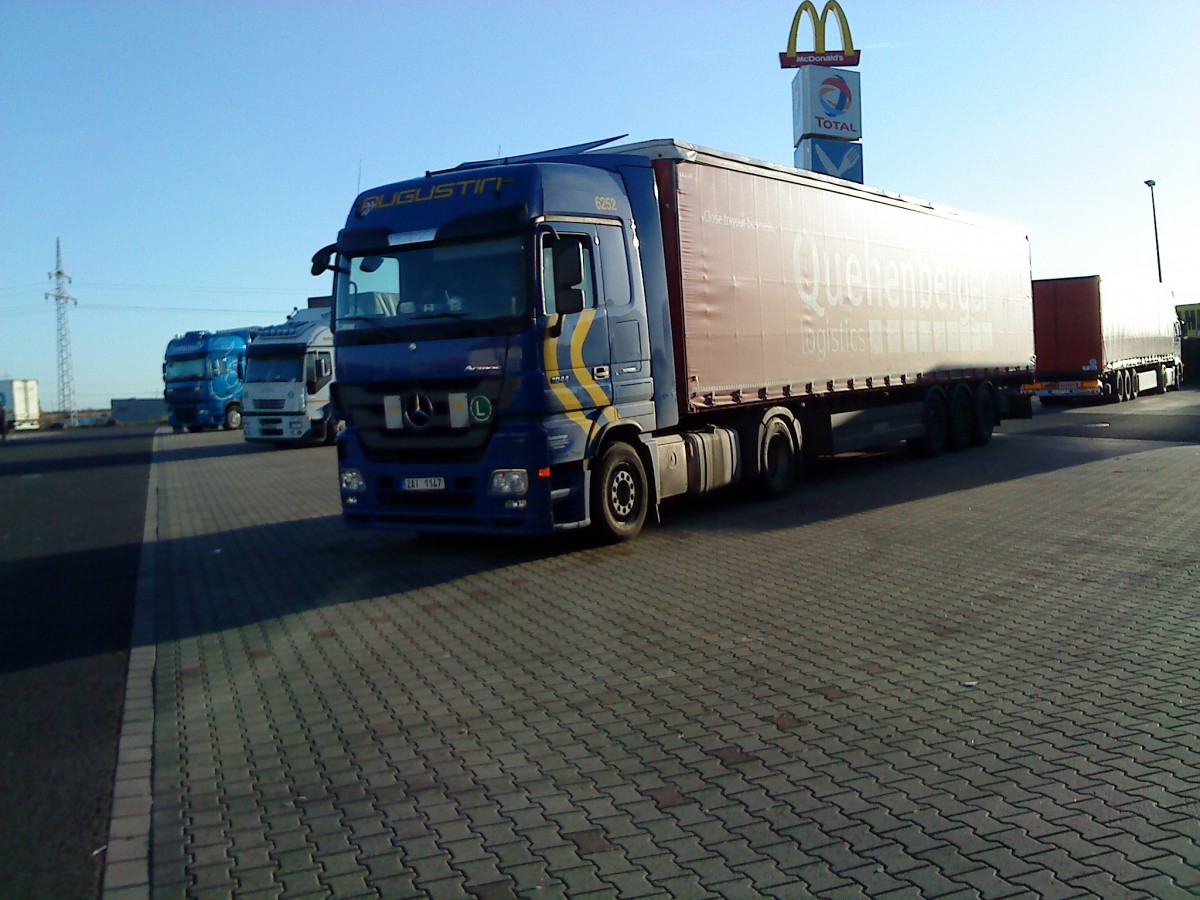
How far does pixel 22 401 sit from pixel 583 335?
6843cm

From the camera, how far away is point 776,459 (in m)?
14.2

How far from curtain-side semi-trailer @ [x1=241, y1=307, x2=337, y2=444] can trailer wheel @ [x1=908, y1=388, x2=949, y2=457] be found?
1565 cm

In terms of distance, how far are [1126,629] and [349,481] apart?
270 inches

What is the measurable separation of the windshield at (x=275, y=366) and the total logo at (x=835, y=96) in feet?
55.9

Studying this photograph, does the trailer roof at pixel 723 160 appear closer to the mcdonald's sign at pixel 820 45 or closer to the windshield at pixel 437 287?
the windshield at pixel 437 287

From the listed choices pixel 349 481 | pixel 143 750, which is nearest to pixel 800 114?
pixel 349 481

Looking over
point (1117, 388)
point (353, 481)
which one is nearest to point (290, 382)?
point (353, 481)

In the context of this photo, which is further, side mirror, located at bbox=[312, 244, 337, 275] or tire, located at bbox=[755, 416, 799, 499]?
tire, located at bbox=[755, 416, 799, 499]

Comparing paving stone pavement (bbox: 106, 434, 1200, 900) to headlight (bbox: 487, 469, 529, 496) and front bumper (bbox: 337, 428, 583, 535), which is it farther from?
headlight (bbox: 487, 469, 529, 496)

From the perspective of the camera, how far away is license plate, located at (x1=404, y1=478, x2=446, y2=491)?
1019cm

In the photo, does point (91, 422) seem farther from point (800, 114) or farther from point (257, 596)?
point (257, 596)

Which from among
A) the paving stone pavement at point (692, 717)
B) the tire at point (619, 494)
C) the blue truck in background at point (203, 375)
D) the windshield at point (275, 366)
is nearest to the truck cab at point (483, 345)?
the tire at point (619, 494)

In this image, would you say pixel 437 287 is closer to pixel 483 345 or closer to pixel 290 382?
pixel 483 345

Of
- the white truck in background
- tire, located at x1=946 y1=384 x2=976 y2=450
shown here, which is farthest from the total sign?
tire, located at x1=946 y1=384 x2=976 y2=450
